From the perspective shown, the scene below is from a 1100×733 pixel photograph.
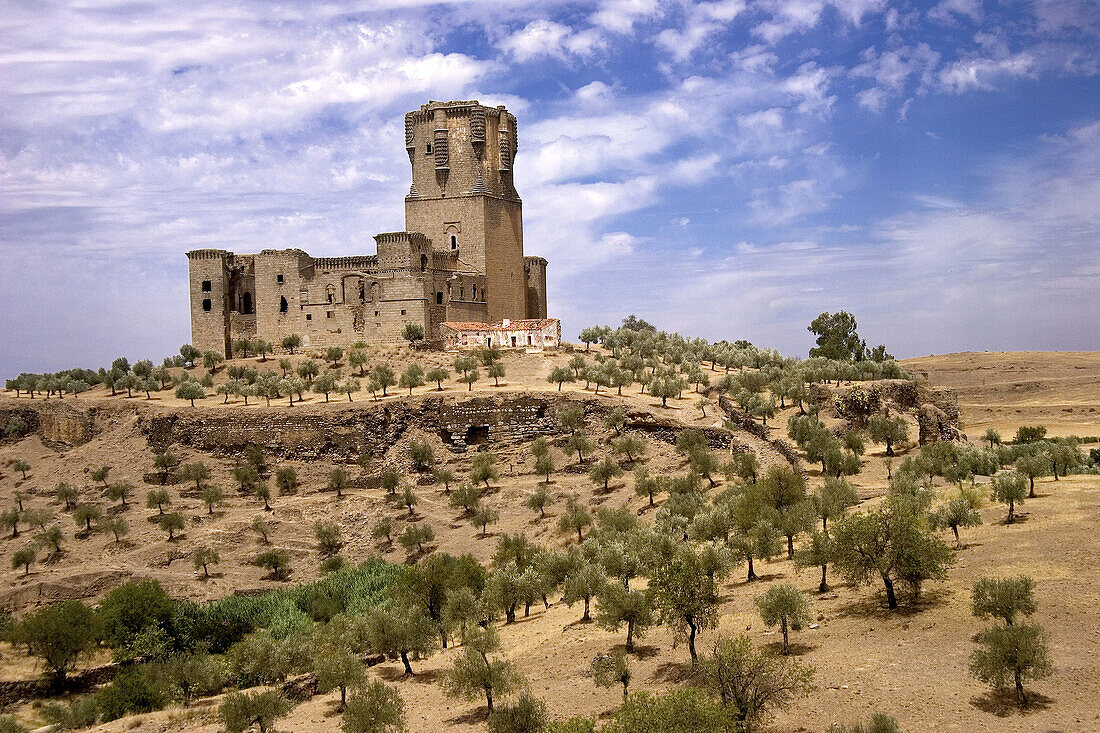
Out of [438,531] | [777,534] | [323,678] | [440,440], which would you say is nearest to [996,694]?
[777,534]

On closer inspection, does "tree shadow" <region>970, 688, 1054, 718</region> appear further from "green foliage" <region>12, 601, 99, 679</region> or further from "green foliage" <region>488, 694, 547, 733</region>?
"green foliage" <region>12, 601, 99, 679</region>

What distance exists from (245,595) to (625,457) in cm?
1659

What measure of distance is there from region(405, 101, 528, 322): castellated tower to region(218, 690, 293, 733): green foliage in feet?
130

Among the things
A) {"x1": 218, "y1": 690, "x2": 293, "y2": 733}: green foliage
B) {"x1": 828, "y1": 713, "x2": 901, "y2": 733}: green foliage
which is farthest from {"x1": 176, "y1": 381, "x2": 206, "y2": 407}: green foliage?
{"x1": 828, "y1": 713, "x2": 901, "y2": 733}: green foliage

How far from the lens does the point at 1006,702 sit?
1644 centimetres

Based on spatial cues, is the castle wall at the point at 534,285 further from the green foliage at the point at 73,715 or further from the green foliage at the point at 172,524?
the green foliage at the point at 73,715

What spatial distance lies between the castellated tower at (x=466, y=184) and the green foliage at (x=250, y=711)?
39.6m

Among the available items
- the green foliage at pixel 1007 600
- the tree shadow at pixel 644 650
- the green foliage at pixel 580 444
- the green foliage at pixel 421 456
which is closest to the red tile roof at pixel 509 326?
the green foliage at pixel 421 456

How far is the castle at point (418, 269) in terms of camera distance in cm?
5481

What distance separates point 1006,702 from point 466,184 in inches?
1864

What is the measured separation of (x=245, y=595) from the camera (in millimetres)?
35938

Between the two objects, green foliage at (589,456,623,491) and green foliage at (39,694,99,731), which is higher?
green foliage at (589,456,623,491)

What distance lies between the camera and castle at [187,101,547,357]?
54.8m

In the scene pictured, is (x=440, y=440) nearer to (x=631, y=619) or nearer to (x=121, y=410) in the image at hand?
(x=121, y=410)
